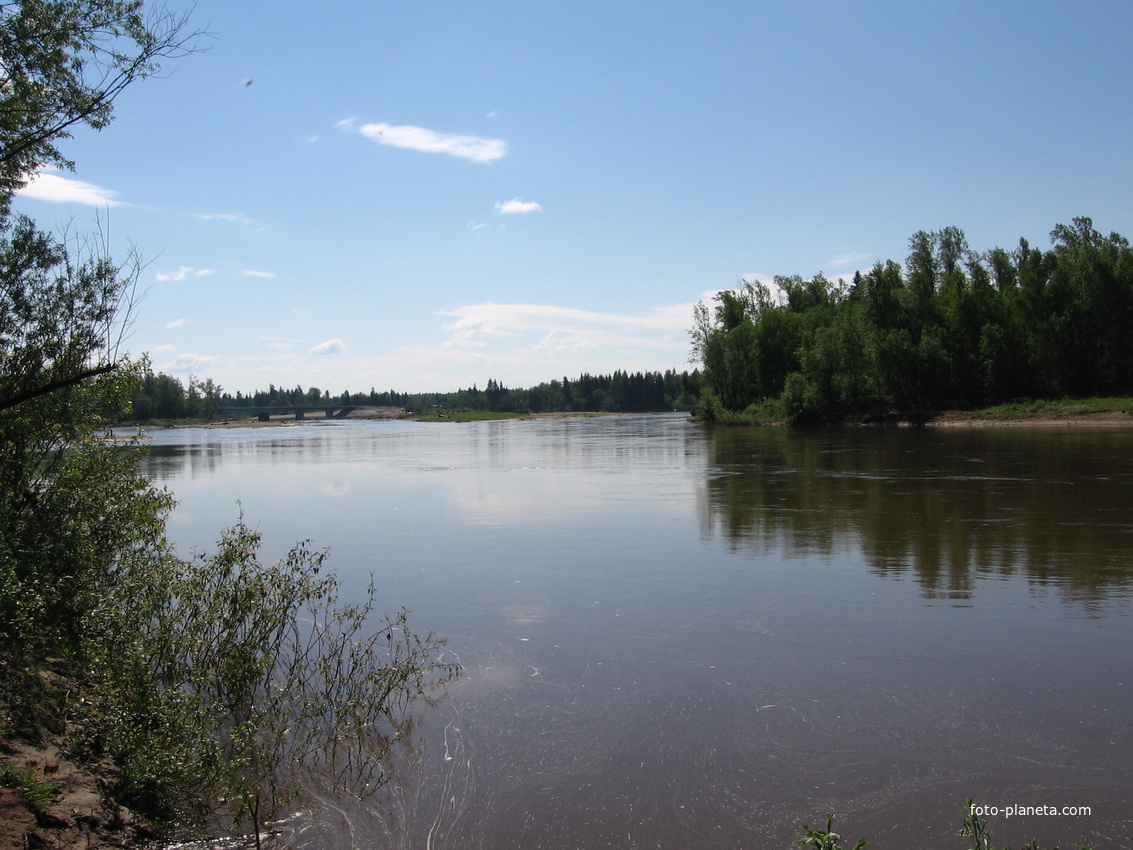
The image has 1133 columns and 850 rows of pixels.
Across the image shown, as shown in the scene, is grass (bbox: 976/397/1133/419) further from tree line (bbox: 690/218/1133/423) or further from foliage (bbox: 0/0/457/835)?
foliage (bbox: 0/0/457/835)

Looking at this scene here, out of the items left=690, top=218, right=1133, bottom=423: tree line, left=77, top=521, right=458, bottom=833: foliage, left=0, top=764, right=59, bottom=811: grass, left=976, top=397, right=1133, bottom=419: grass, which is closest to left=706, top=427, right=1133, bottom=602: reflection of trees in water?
left=77, top=521, right=458, bottom=833: foliage

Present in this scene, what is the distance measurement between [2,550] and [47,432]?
3.20 m

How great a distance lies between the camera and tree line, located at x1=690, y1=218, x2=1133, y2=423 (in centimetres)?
7481

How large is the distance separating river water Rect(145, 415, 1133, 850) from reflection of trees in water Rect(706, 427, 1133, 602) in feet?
0.47

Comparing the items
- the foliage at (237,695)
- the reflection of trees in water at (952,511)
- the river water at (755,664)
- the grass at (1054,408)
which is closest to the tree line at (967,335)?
the grass at (1054,408)

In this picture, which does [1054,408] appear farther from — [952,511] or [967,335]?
[952,511]

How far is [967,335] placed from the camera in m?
79.3

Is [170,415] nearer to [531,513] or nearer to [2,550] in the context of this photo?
[531,513]

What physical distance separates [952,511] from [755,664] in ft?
48.2

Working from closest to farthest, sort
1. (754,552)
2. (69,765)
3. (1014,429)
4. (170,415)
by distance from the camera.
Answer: (69,765), (754,552), (1014,429), (170,415)

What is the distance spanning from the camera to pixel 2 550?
27.6 ft

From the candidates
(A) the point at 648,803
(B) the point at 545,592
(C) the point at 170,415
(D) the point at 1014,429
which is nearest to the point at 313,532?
(B) the point at 545,592

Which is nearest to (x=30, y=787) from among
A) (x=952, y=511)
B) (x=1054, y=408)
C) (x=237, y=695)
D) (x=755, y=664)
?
(x=237, y=695)

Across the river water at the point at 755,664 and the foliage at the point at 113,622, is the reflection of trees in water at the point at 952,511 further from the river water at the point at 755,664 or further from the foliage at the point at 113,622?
the foliage at the point at 113,622
